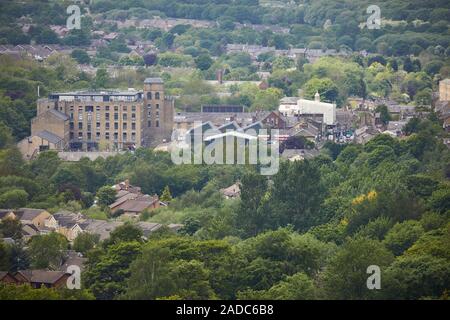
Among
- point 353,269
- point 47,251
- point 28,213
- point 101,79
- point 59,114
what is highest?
point 353,269

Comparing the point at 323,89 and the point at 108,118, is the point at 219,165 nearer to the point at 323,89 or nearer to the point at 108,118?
the point at 108,118

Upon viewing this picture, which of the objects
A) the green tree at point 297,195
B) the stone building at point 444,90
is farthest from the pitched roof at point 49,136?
the stone building at point 444,90

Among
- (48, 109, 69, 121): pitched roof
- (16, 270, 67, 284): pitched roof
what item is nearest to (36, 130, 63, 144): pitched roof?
(48, 109, 69, 121): pitched roof

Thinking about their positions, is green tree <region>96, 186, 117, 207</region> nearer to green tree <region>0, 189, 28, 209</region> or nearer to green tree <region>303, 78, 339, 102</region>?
green tree <region>0, 189, 28, 209</region>

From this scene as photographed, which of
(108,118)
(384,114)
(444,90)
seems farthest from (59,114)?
(444,90)

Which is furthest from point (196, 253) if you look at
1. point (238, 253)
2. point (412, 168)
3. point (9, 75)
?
point (9, 75)

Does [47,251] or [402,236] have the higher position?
[402,236]
